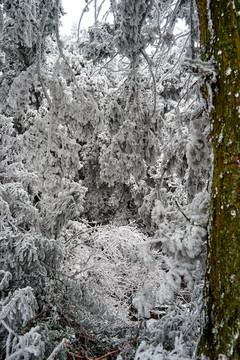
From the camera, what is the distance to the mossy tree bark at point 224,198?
3.92ft

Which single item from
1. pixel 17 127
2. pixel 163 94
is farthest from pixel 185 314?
pixel 163 94

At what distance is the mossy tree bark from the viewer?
3.92ft

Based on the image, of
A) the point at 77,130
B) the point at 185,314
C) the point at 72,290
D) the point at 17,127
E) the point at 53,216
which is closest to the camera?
the point at 185,314

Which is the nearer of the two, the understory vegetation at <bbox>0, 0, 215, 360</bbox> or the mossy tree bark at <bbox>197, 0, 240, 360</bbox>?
the mossy tree bark at <bbox>197, 0, 240, 360</bbox>

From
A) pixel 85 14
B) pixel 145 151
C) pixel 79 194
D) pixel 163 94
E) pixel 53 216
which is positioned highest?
pixel 163 94

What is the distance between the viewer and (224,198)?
129 cm

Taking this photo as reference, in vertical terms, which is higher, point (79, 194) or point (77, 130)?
point (77, 130)

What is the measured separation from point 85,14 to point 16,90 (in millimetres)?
1210

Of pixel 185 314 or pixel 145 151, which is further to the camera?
pixel 145 151

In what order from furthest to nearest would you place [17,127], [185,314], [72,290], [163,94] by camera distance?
[163,94] < [17,127] < [72,290] < [185,314]

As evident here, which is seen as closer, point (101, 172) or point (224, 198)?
point (224, 198)

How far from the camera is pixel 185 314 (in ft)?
9.32

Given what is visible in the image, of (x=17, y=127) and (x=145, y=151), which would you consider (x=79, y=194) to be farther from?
(x=17, y=127)

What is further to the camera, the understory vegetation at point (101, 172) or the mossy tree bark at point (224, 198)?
the understory vegetation at point (101, 172)
